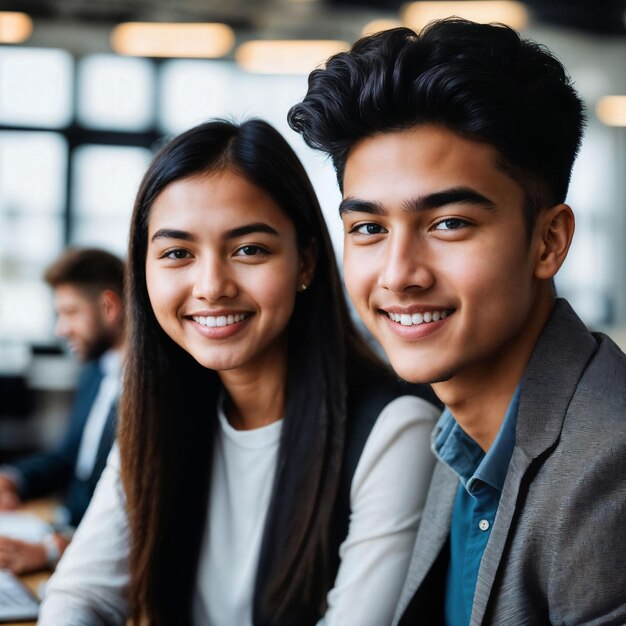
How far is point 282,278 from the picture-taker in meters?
1.51

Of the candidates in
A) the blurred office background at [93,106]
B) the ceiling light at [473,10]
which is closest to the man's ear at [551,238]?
the ceiling light at [473,10]

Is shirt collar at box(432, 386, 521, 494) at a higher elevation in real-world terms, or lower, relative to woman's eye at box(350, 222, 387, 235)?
lower

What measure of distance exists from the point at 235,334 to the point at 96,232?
6.11 meters

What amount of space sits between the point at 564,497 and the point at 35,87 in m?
7.18

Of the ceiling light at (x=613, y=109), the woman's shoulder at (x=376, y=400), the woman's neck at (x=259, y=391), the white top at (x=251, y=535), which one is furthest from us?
the ceiling light at (x=613, y=109)

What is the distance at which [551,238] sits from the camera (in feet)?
3.77

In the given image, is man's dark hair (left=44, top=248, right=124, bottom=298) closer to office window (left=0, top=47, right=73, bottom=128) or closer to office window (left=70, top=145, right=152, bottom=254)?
office window (left=70, top=145, right=152, bottom=254)

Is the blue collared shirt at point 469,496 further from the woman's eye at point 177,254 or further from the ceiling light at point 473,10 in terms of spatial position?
the ceiling light at point 473,10

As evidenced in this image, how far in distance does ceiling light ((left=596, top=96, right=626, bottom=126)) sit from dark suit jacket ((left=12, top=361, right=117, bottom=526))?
533cm

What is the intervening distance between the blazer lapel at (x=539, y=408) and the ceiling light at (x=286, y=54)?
12.6ft

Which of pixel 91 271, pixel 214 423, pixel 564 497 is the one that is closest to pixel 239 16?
pixel 91 271

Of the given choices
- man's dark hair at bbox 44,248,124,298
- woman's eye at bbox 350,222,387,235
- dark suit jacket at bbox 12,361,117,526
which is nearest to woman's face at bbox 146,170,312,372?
woman's eye at bbox 350,222,387,235

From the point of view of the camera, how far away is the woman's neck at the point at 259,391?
1.67 metres

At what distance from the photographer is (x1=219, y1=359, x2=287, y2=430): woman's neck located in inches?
65.7
